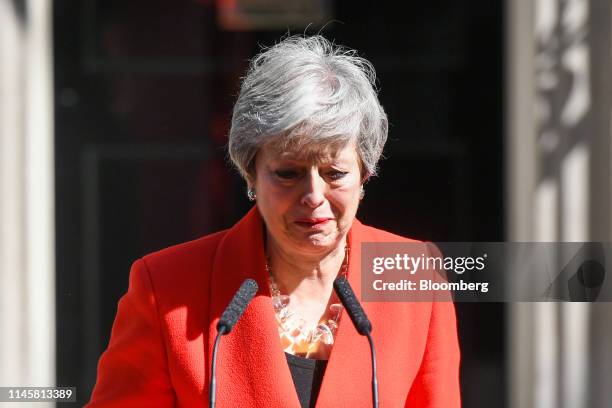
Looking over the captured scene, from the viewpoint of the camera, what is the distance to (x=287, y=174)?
1724mm

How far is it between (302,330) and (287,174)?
35 centimetres

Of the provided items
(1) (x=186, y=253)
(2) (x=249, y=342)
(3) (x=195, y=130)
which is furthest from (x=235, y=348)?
(3) (x=195, y=130)

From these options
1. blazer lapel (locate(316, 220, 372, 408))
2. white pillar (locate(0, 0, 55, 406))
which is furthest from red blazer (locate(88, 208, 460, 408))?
white pillar (locate(0, 0, 55, 406))

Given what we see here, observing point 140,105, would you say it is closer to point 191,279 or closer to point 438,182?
point 438,182

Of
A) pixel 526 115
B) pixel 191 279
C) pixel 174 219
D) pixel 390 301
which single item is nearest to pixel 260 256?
pixel 191 279

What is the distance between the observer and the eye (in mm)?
1720

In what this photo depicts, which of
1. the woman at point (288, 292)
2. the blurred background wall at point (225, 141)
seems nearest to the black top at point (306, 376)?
the woman at point (288, 292)

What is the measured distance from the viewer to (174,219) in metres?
3.00

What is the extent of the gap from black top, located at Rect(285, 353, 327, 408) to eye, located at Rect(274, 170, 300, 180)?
37cm

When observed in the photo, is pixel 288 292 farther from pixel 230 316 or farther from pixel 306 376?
pixel 230 316

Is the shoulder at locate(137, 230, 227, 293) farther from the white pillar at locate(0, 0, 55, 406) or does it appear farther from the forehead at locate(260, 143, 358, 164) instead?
the white pillar at locate(0, 0, 55, 406)

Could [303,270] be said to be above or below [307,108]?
below

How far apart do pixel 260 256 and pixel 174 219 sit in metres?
1.22

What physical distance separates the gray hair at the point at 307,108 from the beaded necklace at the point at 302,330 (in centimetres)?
28
